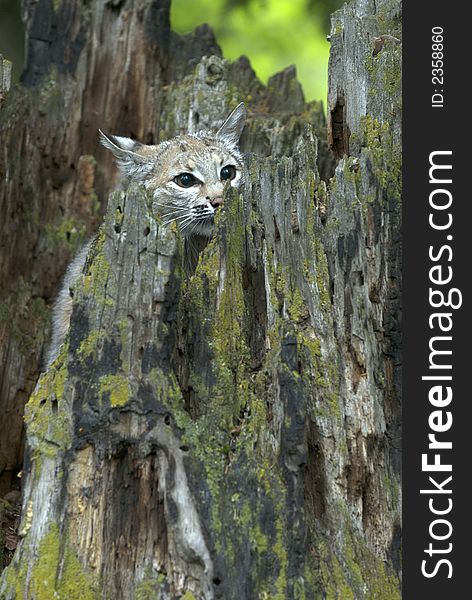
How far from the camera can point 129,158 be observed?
9.64 metres

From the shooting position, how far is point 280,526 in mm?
6020

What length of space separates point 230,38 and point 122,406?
30.1ft

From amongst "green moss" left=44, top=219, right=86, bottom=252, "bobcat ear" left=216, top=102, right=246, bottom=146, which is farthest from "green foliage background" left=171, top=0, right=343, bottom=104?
"green moss" left=44, top=219, right=86, bottom=252

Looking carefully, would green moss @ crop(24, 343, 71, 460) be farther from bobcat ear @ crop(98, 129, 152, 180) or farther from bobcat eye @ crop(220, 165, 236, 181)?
bobcat ear @ crop(98, 129, 152, 180)

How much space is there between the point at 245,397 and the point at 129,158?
13.0 ft

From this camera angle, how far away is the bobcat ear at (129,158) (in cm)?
952

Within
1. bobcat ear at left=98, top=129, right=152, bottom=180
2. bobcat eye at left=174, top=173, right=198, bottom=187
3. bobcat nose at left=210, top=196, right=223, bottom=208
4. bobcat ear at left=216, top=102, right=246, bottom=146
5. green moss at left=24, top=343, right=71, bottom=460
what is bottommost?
green moss at left=24, top=343, right=71, bottom=460

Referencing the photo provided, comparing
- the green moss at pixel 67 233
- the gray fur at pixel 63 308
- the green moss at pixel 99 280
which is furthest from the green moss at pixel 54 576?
the green moss at pixel 67 233

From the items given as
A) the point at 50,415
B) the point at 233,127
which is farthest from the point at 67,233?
the point at 50,415

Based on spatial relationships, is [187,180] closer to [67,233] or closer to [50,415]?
[67,233]

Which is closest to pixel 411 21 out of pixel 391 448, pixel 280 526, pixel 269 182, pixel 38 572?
pixel 269 182

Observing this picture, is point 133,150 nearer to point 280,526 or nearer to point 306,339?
point 306,339

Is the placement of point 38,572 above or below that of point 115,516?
below

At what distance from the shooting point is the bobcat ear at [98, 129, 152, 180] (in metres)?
9.52
